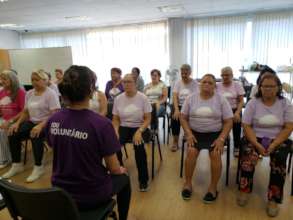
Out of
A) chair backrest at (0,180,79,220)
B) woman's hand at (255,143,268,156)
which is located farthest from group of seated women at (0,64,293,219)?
chair backrest at (0,180,79,220)

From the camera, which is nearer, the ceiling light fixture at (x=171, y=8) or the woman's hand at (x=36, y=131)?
the woman's hand at (x=36, y=131)

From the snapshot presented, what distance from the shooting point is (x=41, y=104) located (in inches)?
102

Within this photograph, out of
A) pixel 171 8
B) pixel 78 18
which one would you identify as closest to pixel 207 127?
pixel 171 8

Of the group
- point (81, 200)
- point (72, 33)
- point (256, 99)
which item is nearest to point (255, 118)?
point (256, 99)

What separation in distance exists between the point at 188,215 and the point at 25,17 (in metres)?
5.55

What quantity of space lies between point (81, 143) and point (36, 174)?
1.85 metres

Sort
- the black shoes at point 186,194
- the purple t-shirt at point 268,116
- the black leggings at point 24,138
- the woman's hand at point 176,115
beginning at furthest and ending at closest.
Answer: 1. the woman's hand at point 176,115
2. the black leggings at point 24,138
3. the black shoes at point 186,194
4. the purple t-shirt at point 268,116

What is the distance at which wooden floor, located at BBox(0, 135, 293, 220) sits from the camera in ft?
6.22

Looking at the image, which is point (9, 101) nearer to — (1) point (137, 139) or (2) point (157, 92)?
(1) point (137, 139)

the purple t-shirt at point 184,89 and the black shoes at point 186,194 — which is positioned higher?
the purple t-shirt at point 184,89

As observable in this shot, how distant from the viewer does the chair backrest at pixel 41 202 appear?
0.96m

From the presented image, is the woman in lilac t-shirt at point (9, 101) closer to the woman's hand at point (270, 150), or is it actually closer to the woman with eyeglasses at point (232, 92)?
the woman with eyeglasses at point (232, 92)

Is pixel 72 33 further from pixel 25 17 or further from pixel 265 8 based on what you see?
pixel 265 8

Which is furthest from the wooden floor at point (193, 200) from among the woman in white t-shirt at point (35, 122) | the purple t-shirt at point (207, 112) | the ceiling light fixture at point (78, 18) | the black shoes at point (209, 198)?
the ceiling light fixture at point (78, 18)
